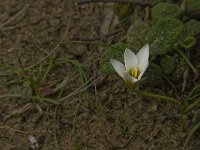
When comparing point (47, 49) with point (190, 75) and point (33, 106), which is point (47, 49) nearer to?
point (33, 106)

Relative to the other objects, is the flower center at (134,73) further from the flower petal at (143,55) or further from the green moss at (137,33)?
the green moss at (137,33)

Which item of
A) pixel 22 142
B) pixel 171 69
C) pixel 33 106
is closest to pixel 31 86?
pixel 33 106

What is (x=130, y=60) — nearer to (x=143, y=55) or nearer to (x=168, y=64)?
(x=143, y=55)

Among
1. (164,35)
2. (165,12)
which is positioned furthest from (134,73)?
(165,12)

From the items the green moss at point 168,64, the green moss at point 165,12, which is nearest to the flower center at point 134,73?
the green moss at point 168,64

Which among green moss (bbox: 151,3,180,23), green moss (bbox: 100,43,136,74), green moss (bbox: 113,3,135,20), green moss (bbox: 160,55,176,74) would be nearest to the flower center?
green moss (bbox: 100,43,136,74)
